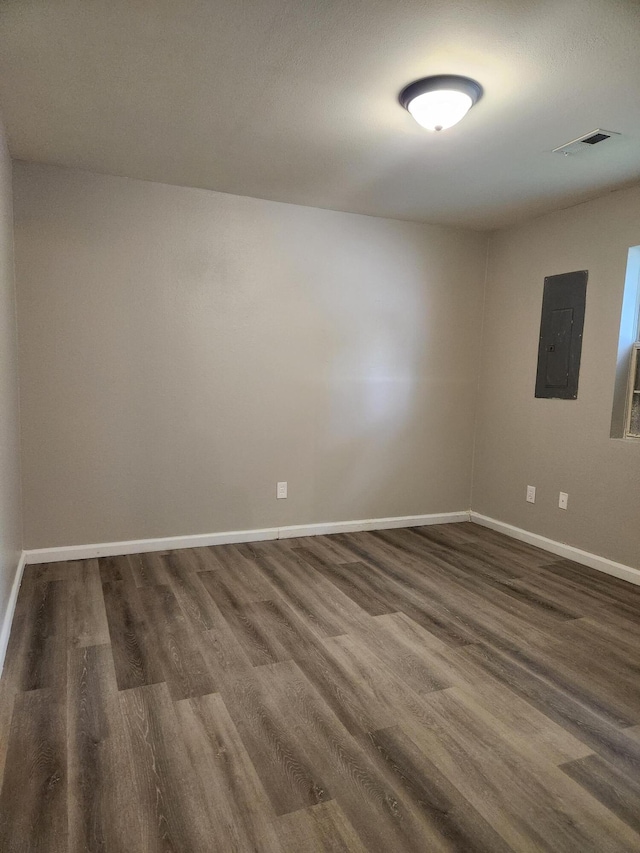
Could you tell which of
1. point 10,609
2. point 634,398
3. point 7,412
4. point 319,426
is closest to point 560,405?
point 634,398

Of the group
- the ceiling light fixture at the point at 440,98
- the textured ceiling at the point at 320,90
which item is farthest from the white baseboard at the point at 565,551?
the ceiling light fixture at the point at 440,98

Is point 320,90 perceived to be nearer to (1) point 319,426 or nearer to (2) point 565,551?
(1) point 319,426

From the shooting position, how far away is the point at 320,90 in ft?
7.08

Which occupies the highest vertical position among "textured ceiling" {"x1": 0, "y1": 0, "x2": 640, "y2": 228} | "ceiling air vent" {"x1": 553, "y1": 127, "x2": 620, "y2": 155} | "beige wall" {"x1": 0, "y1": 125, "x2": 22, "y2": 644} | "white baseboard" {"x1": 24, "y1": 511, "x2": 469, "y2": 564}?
"ceiling air vent" {"x1": 553, "y1": 127, "x2": 620, "y2": 155}

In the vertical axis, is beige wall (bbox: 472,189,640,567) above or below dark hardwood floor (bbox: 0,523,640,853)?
above

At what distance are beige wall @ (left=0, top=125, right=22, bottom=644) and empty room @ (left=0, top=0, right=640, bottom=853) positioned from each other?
0.16ft

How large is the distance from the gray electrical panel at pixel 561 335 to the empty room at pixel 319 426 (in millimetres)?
26

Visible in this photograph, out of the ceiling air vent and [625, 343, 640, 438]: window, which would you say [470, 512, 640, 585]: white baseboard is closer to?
[625, 343, 640, 438]: window

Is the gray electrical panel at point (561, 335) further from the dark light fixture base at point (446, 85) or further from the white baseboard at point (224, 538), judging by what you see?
the dark light fixture base at point (446, 85)

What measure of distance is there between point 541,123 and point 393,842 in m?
2.73

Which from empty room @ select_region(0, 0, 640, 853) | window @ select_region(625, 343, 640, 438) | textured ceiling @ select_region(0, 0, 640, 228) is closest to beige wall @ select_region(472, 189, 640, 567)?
empty room @ select_region(0, 0, 640, 853)

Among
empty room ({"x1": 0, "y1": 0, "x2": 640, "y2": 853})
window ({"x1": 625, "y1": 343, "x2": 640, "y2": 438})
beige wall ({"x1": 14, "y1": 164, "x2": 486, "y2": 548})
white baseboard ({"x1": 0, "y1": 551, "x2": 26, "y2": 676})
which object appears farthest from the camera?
window ({"x1": 625, "y1": 343, "x2": 640, "y2": 438})

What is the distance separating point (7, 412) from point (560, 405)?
133 inches

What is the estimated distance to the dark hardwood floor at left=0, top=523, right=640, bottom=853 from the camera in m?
1.43
